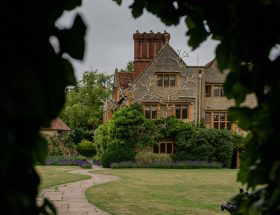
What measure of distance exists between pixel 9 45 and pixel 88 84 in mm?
51121

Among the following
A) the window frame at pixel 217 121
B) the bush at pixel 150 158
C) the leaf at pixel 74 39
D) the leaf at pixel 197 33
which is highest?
the window frame at pixel 217 121

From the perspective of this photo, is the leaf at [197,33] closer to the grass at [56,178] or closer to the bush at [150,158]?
the grass at [56,178]

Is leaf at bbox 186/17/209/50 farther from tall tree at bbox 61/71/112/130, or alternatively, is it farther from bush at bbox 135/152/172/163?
tall tree at bbox 61/71/112/130

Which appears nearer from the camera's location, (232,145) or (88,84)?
(232,145)

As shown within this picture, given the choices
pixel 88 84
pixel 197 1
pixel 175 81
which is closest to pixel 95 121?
pixel 88 84

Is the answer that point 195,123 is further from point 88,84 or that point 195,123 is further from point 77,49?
point 77,49

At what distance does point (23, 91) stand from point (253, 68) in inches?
35.5

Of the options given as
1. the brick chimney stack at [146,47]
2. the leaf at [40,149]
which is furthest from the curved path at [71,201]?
the brick chimney stack at [146,47]

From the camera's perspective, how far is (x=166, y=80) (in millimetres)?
31500

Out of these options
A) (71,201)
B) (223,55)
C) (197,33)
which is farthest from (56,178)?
(223,55)

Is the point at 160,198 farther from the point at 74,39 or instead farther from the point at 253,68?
the point at 74,39

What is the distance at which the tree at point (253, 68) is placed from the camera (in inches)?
51.3

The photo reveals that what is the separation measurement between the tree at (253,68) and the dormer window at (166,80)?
29860mm

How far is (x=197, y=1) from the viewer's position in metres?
1.50
